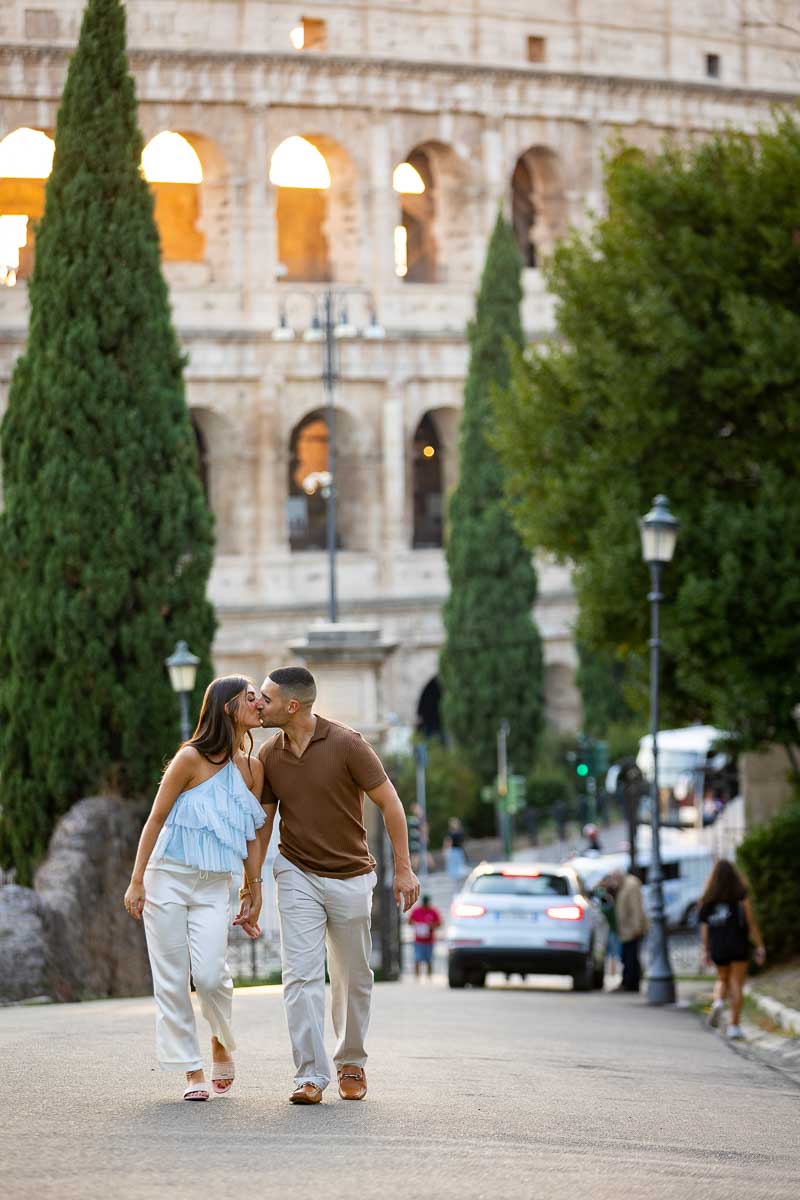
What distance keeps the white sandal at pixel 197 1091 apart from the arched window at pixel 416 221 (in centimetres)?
4576

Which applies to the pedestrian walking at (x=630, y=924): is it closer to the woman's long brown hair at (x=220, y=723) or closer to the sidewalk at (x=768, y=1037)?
the sidewalk at (x=768, y=1037)

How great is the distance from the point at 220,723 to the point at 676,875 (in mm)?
27190

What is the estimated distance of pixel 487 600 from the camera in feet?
153

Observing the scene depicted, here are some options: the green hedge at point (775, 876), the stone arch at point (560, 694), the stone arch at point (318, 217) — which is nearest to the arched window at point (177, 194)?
the stone arch at point (318, 217)

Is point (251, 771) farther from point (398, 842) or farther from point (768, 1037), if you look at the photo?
point (768, 1037)

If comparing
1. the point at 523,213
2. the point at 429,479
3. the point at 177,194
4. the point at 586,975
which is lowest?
the point at 586,975

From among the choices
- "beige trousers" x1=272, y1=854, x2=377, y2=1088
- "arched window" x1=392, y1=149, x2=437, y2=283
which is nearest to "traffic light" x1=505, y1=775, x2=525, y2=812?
"arched window" x1=392, y1=149, x2=437, y2=283

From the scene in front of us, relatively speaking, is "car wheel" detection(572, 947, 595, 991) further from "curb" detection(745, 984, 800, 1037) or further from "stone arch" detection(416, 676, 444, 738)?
"stone arch" detection(416, 676, 444, 738)

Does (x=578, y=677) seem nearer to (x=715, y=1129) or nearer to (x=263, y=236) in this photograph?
(x=263, y=236)

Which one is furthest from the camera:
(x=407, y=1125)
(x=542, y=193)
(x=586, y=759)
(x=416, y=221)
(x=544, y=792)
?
(x=416, y=221)

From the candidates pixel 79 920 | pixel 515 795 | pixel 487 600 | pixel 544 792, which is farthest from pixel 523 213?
pixel 79 920

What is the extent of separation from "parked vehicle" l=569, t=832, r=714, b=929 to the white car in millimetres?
11618

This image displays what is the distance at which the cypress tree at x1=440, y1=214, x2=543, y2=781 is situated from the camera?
46500mm

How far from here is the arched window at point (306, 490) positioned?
5378 cm
